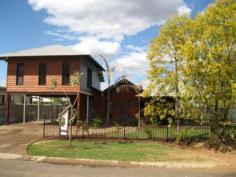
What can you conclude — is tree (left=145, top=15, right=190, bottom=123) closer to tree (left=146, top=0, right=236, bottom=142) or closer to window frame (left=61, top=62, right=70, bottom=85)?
tree (left=146, top=0, right=236, bottom=142)

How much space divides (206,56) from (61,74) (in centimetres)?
1574

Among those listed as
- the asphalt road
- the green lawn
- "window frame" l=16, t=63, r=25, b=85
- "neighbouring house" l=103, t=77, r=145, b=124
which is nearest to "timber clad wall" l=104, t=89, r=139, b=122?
"neighbouring house" l=103, t=77, r=145, b=124

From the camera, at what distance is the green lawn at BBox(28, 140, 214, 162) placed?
1434cm

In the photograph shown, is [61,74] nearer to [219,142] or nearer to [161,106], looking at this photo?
[161,106]

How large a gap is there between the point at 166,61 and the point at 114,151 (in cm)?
638

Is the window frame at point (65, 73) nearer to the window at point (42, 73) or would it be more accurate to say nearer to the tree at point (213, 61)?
the window at point (42, 73)

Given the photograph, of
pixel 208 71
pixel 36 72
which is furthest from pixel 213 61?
pixel 36 72

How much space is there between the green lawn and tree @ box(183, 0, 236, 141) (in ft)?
9.15

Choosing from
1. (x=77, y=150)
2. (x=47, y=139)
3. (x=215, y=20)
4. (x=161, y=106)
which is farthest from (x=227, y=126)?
(x=47, y=139)

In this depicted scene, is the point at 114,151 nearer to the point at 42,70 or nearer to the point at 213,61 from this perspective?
the point at 213,61

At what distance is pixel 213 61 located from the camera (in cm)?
1645

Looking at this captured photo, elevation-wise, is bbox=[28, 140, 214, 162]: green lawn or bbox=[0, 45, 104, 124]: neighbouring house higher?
bbox=[0, 45, 104, 124]: neighbouring house

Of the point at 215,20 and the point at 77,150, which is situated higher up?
the point at 215,20

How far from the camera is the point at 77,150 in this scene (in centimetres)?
1584
